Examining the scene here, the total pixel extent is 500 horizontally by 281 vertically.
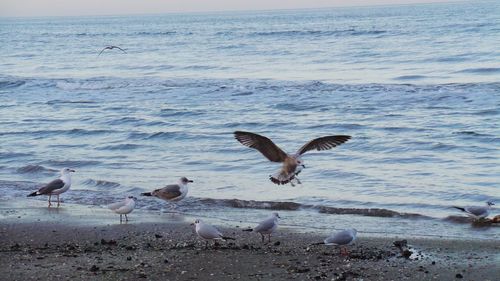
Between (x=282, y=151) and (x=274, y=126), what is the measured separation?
916 cm

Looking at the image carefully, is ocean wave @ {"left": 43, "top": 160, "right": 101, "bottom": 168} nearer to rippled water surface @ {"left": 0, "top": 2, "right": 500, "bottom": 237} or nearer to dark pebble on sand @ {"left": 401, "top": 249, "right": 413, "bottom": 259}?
rippled water surface @ {"left": 0, "top": 2, "right": 500, "bottom": 237}

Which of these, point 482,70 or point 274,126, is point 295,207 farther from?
point 482,70

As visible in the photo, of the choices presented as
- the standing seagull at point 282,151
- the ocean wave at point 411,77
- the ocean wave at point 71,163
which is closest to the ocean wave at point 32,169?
the ocean wave at point 71,163

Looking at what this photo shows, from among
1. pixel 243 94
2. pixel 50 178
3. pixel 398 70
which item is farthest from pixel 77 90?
pixel 50 178

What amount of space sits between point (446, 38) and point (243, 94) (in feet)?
71.7

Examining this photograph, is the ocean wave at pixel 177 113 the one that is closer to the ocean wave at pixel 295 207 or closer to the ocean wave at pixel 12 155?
the ocean wave at pixel 12 155

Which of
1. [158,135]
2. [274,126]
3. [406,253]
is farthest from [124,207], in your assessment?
[274,126]

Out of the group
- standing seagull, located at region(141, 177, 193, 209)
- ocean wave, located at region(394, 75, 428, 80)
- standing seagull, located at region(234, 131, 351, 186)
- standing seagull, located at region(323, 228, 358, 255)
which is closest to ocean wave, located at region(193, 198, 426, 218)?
standing seagull, located at region(141, 177, 193, 209)

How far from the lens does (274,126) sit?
62.8 ft

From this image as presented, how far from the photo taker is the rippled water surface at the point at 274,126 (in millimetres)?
12523

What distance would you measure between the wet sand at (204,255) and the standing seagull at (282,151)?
68 centimetres

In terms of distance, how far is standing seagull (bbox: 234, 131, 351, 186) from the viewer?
31.9 ft

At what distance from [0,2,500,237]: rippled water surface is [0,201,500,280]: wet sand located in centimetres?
148

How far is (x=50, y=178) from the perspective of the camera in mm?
14289
